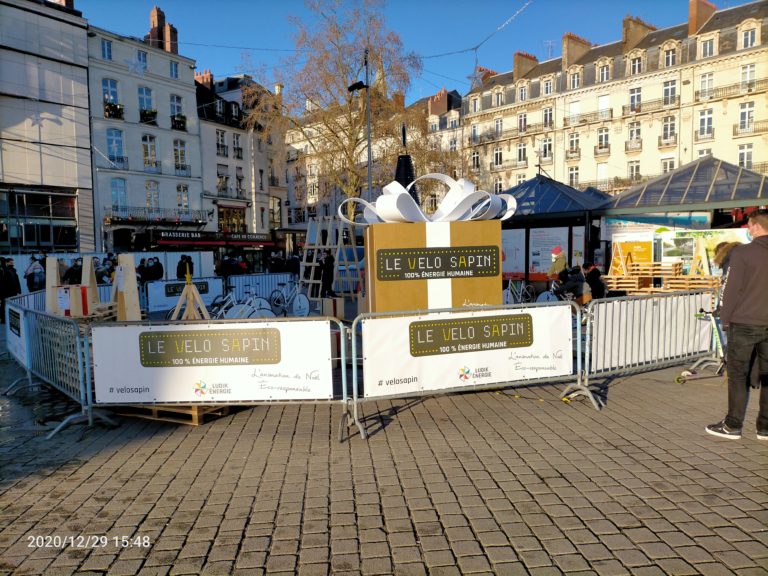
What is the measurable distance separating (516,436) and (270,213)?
49.4m

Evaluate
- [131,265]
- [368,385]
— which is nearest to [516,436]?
[368,385]

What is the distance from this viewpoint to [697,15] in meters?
42.4

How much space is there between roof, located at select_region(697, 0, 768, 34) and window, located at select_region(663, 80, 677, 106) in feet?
13.9

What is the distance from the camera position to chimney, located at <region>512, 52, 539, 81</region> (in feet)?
175

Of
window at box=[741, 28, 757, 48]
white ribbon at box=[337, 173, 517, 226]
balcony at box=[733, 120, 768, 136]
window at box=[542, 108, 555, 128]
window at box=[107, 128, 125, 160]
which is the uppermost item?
window at box=[741, 28, 757, 48]

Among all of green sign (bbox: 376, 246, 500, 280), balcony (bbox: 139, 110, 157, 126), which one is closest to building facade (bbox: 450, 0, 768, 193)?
balcony (bbox: 139, 110, 157, 126)

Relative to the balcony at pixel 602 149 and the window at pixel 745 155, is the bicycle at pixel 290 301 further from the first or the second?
the balcony at pixel 602 149

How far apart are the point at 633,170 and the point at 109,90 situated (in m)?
41.2

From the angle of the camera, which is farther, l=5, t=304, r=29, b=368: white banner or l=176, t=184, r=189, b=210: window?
l=176, t=184, r=189, b=210: window

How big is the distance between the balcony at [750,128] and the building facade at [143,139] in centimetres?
4138

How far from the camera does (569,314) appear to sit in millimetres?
6691

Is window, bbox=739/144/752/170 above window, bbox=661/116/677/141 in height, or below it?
below

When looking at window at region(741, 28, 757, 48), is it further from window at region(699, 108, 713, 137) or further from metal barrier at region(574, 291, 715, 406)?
metal barrier at region(574, 291, 715, 406)

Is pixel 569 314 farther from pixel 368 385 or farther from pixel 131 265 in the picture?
pixel 131 265
